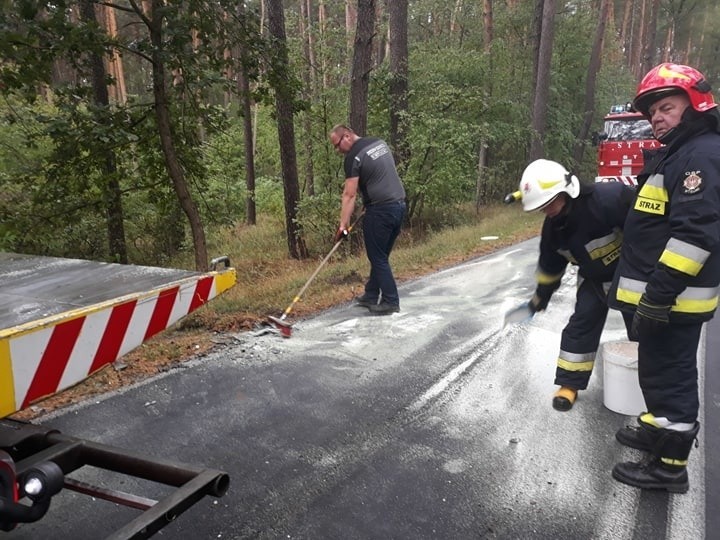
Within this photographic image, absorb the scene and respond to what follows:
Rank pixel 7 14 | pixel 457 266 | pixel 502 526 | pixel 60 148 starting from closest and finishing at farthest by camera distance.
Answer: pixel 502 526 → pixel 7 14 → pixel 60 148 → pixel 457 266

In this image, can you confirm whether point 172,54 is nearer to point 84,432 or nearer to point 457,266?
point 84,432

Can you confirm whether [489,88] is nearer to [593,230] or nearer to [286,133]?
[286,133]

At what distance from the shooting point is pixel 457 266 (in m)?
8.95

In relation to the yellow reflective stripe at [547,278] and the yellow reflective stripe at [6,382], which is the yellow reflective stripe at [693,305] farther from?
the yellow reflective stripe at [6,382]

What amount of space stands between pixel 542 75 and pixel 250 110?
8.76 meters

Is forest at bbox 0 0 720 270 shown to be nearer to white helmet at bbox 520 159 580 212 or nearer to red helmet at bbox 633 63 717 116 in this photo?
white helmet at bbox 520 159 580 212

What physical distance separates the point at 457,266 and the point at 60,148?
5818mm

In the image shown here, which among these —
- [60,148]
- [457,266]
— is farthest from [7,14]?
[457,266]

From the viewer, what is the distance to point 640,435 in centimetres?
314

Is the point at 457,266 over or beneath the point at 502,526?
beneath

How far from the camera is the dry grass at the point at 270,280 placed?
4266 mm

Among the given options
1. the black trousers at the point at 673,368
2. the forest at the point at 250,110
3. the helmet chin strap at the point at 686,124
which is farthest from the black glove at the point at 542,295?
the forest at the point at 250,110

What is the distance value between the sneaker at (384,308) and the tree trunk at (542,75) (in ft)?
41.0

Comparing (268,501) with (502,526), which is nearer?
(502,526)
